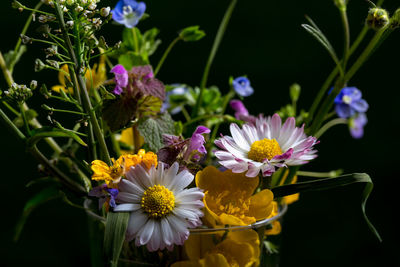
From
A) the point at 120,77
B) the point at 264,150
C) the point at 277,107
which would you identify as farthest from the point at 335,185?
the point at 277,107

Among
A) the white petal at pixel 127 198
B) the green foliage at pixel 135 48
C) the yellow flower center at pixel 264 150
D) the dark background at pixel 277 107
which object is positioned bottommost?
the dark background at pixel 277 107

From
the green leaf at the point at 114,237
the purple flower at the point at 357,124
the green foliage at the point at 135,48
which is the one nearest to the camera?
the green leaf at the point at 114,237

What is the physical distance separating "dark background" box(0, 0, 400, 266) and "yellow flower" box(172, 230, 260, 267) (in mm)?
546

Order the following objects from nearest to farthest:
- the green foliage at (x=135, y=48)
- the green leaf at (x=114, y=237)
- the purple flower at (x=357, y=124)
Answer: the green leaf at (x=114, y=237) → the green foliage at (x=135, y=48) → the purple flower at (x=357, y=124)

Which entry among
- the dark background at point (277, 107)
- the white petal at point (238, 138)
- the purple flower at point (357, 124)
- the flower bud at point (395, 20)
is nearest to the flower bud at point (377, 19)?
the flower bud at point (395, 20)

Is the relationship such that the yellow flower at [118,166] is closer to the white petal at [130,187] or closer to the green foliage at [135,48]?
the white petal at [130,187]

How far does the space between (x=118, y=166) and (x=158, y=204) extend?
33 millimetres

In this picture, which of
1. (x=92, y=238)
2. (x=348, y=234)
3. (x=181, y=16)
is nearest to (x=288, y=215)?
(x=348, y=234)

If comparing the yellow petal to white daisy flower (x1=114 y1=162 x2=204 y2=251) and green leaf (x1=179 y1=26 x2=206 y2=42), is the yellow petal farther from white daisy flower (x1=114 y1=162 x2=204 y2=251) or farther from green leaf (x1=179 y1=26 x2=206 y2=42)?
green leaf (x1=179 y1=26 x2=206 y2=42)

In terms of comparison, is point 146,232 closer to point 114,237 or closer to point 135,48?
point 114,237

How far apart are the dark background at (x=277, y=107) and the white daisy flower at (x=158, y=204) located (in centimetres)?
58

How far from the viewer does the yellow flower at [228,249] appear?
34 centimetres

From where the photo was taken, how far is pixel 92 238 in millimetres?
394

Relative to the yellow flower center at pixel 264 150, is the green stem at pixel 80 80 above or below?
above
